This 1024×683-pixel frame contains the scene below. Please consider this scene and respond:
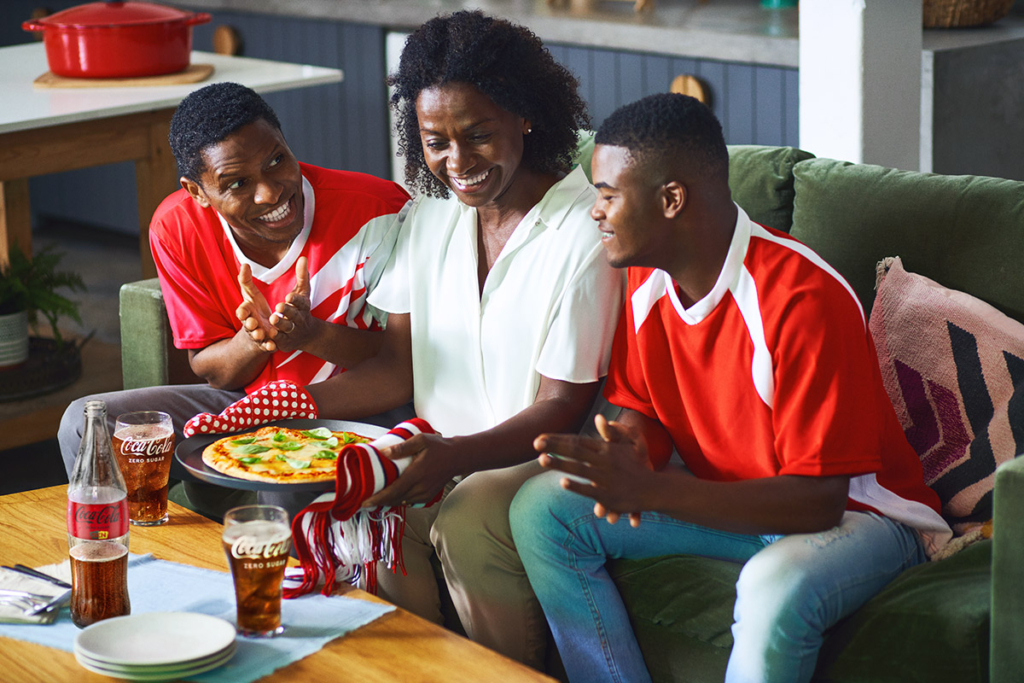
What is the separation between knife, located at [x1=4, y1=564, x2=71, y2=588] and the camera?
1624mm

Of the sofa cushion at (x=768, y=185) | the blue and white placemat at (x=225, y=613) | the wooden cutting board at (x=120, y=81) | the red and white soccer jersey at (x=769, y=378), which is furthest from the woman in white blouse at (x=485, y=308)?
the wooden cutting board at (x=120, y=81)

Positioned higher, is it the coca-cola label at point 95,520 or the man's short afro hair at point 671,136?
the man's short afro hair at point 671,136

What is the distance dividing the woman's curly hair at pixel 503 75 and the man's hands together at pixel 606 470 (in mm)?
650

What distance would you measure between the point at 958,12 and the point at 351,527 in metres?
2.70

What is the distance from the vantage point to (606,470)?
160 cm

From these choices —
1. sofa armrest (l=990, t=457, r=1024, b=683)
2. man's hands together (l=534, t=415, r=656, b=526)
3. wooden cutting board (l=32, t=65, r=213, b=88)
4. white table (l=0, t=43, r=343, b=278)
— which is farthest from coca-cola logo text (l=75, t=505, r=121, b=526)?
wooden cutting board (l=32, t=65, r=213, b=88)

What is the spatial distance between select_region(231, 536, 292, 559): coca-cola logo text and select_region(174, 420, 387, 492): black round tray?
0.26 m

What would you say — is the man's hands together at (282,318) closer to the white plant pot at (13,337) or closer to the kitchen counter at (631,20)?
the white plant pot at (13,337)

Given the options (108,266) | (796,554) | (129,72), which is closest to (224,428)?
(796,554)

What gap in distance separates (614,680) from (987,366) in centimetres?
76

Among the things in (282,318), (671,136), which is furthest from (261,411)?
(671,136)

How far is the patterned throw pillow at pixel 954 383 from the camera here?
6.12 ft

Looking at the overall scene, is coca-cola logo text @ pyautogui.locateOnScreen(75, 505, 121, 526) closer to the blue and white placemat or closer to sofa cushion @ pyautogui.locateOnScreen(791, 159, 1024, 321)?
the blue and white placemat

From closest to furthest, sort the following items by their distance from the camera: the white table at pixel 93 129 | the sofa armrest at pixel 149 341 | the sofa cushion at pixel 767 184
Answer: the sofa cushion at pixel 767 184 < the sofa armrest at pixel 149 341 < the white table at pixel 93 129
